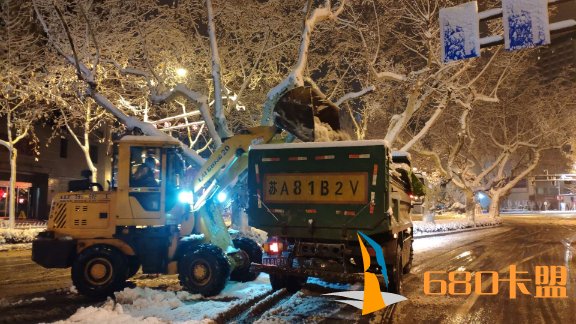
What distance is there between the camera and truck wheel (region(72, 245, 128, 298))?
9.24 metres

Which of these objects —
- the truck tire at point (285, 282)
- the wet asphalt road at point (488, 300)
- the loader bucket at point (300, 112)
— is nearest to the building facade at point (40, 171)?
the wet asphalt road at point (488, 300)

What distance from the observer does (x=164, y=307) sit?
8.05 m

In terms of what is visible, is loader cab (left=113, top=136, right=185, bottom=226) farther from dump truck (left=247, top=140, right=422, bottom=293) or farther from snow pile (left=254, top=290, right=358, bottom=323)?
snow pile (left=254, top=290, right=358, bottom=323)

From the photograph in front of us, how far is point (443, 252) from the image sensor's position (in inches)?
712

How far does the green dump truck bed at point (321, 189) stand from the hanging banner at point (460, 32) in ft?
17.8

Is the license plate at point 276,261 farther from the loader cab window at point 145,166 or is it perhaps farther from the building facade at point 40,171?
the building facade at point 40,171

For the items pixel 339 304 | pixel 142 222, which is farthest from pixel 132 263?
pixel 339 304

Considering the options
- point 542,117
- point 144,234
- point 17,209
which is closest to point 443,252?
point 144,234

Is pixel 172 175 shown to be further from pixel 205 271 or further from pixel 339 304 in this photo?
pixel 339 304

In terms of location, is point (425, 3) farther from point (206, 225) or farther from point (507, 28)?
point (206, 225)

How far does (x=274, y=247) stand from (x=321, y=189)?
139 cm

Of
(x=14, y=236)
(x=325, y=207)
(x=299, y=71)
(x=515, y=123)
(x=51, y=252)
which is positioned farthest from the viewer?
(x=515, y=123)

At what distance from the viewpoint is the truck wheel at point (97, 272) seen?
30.3 ft

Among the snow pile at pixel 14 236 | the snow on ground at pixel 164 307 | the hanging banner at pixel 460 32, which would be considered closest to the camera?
the snow on ground at pixel 164 307
